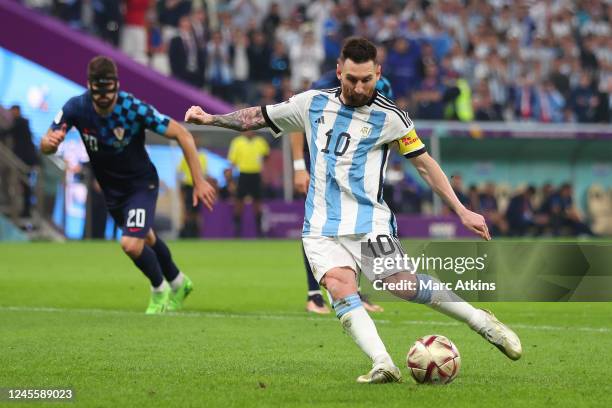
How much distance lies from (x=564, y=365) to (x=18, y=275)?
9183 mm

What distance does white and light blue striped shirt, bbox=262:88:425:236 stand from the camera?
7234 mm

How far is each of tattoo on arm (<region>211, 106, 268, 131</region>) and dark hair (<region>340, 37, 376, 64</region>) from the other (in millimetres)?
747

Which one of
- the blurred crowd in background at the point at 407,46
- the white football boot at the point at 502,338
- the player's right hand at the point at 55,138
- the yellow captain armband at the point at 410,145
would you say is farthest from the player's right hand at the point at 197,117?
the blurred crowd in background at the point at 407,46

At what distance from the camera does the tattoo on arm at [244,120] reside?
750 cm

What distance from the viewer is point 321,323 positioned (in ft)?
34.9

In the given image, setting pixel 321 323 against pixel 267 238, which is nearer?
pixel 321 323

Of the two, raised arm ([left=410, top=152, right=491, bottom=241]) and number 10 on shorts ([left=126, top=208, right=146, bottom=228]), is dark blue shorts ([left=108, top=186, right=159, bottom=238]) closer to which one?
number 10 on shorts ([left=126, top=208, right=146, bottom=228])

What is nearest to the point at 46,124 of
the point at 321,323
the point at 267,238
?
the point at 267,238

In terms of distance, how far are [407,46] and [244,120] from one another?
19.7 meters

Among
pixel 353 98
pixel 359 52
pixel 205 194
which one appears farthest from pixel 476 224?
pixel 205 194

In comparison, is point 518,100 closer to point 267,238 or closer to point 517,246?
point 267,238

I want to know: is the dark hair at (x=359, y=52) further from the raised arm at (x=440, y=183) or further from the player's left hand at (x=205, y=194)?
the player's left hand at (x=205, y=194)

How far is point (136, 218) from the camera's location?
11.2m

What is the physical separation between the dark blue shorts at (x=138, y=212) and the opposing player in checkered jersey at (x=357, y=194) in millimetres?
3864
